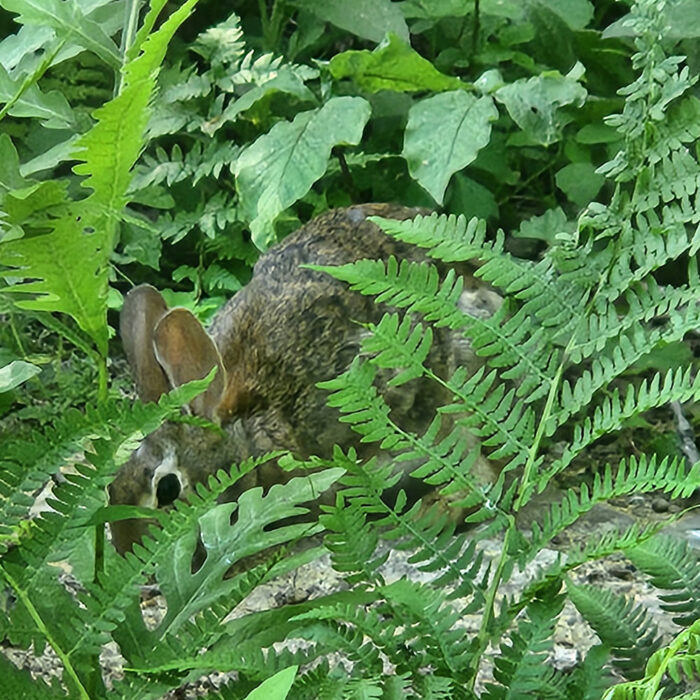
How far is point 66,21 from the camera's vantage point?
1370 mm

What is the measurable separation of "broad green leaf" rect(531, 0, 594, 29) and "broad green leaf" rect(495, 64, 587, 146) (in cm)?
62

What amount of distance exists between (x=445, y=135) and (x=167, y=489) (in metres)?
1.12

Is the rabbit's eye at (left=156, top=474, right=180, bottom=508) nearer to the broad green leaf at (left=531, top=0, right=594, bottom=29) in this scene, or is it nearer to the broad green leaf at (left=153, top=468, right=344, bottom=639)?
the broad green leaf at (left=153, top=468, right=344, bottom=639)

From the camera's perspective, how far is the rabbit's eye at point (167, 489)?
266 centimetres

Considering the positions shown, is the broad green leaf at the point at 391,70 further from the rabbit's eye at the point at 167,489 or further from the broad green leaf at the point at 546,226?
the rabbit's eye at the point at 167,489

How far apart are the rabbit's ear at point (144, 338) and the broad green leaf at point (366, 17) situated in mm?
1189

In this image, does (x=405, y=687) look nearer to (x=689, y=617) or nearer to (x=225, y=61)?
(x=689, y=617)

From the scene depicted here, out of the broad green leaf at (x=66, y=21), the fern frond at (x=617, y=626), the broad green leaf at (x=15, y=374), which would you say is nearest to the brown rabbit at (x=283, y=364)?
the broad green leaf at (x=66, y=21)

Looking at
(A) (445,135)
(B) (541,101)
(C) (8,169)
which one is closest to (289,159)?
(A) (445,135)

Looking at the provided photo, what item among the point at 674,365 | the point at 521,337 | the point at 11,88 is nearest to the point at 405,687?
the point at 521,337

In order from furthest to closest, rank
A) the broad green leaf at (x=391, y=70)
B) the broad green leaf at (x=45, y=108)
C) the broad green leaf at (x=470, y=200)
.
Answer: the broad green leaf at (x=470, y=200) → the broad green leaf at (x=391, y=70) → the broad green leaf at (x=45, y=108)

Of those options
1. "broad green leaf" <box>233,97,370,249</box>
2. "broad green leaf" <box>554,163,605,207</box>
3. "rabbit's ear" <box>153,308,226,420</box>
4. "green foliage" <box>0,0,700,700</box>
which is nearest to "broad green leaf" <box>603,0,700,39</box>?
"broad green leaf" <box>554,163,605,207</box>

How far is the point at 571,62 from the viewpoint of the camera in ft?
11.2

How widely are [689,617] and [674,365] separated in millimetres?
1688
